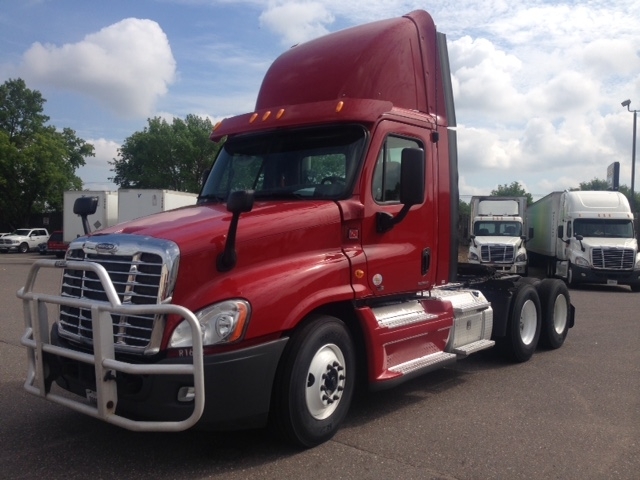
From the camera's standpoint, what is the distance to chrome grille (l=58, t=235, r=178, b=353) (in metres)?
4.54

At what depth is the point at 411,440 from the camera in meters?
5.34

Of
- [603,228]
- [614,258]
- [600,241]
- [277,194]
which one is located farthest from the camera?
[603,228]

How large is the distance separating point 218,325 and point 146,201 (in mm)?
25974

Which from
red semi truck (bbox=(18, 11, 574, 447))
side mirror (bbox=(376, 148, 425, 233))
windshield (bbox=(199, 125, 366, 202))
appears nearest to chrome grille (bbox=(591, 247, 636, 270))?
red semi truck (bbox=(18, 11, 574, 447))

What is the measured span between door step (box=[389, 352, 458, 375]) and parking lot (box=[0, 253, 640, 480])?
16.2 inches

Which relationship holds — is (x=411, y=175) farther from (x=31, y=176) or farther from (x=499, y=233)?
(x=31, y=176)

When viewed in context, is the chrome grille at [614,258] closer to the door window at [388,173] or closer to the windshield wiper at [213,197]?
the door window at [388,173]

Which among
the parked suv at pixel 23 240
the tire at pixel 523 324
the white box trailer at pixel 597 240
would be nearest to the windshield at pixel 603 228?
the white box trailer at pixel 597 240

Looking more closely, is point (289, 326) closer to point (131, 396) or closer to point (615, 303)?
point (131, 396)

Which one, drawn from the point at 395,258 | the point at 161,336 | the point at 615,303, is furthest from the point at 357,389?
the point at 615,303

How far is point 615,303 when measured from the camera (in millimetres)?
16312

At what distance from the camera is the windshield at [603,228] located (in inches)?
823

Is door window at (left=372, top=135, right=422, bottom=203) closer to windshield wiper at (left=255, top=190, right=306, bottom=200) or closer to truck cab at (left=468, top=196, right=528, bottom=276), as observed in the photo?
windshield wiper at (left=255, top=190, right=306, bottom=200)

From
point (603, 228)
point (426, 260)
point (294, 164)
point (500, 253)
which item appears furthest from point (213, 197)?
point (500, 253)
